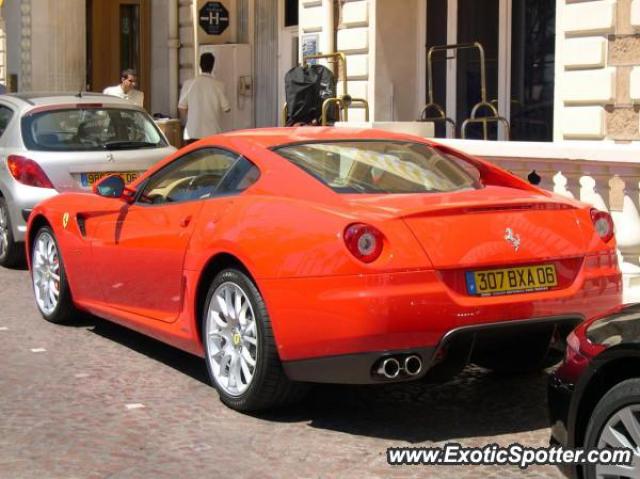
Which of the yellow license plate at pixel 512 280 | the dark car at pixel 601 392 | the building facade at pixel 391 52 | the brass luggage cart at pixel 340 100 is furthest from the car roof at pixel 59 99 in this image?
the dark car at pixel 601 392

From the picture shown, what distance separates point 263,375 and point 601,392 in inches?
78.1

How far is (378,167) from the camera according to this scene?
266 inches

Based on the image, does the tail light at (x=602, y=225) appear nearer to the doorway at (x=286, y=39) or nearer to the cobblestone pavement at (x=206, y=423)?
the cobblestone pavement at (x=206, y=423)

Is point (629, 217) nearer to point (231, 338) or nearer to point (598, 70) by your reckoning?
point (598, 70)

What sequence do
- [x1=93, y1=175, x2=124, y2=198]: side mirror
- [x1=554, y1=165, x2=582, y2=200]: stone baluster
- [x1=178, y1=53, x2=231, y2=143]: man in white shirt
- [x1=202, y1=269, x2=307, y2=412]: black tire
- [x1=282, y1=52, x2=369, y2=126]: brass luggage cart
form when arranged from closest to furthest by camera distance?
[x1=202, y1=269, x2=307, y2=412]: black tire < [x1=93, y1=175, x2=124, y2=198]: side mirror < [x1=554, y1=165, x2=582, y2=200]: stone baluster < [x1=282, y1=52, x2=369, y2=126]: brass luggage cart < [x1=178, y1=53, x2=231, y2=143]: man in white shirt

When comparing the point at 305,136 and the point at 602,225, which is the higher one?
the point at 305,136

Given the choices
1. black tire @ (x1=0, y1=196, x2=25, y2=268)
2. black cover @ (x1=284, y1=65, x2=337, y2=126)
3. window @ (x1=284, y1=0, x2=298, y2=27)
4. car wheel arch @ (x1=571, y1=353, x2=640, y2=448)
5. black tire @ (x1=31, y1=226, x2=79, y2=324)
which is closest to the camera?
car wheel arch @ (x1=571, y1=353, x2=640, y2=448)

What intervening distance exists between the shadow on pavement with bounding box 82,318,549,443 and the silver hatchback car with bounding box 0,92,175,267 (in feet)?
14.1

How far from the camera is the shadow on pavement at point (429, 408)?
6.12 meters

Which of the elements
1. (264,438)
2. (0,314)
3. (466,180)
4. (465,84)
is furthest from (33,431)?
(465,84)

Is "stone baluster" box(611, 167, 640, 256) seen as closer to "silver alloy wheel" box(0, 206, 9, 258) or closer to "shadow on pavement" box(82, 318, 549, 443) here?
"shadow on pavement" box(82, 318, 549, 443)

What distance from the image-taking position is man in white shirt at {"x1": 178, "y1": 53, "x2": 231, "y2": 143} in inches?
658

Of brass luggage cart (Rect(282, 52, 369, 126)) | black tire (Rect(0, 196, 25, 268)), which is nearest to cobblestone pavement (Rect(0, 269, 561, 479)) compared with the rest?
black tire (Rect(0, 196, 25, 268))

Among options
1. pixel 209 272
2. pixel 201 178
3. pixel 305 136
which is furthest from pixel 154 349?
pixel 305 136
